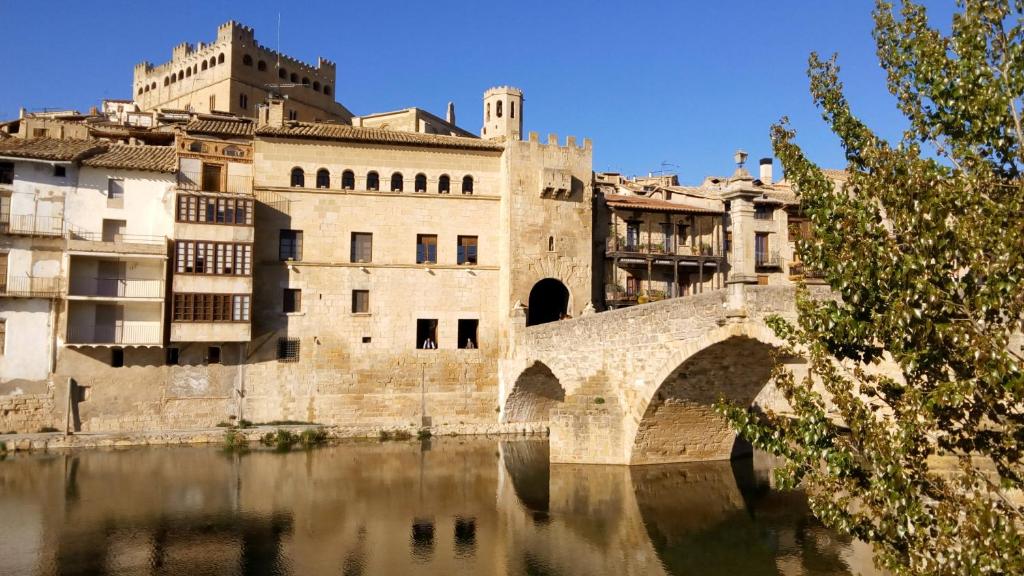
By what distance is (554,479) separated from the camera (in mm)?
21344

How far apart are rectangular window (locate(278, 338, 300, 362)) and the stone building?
31.6 meters

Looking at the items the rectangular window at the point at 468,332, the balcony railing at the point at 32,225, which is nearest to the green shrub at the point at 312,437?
the rectangular window at the point at 468,332

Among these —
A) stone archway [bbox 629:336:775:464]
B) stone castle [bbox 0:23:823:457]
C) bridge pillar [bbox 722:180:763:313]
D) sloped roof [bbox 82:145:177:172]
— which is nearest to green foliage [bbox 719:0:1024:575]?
bridge pillar [bbox 722:180:763:313]

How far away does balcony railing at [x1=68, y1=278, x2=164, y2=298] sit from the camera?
27141 mm

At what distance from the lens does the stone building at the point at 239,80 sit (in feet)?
190

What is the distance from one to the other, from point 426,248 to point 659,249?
9.99 m

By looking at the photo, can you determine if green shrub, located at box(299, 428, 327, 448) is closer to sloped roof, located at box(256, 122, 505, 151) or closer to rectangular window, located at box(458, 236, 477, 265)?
rectangular window, located at box(458, 236, 477, 265)

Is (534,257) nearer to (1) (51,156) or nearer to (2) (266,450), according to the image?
(2) (266,450)

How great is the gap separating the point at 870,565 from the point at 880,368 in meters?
3.41

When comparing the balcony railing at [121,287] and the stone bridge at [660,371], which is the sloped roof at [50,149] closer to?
the balcony railing at [121,287]

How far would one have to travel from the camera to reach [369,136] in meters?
30.7

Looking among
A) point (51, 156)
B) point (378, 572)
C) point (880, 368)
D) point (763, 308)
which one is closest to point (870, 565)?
point (880, 368)

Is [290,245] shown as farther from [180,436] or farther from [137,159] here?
[180,436]

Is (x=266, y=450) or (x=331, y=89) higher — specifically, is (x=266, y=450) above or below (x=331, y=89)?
below
